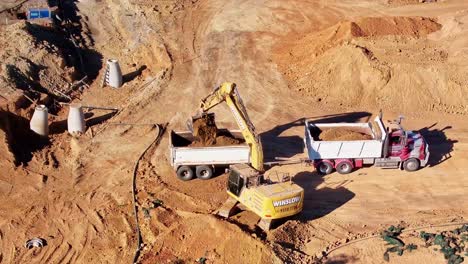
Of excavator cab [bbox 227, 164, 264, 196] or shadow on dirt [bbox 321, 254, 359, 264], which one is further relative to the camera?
excavator cab [bbox 227, 164, 264, 196]

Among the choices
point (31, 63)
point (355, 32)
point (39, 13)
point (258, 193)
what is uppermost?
point (39, 13)

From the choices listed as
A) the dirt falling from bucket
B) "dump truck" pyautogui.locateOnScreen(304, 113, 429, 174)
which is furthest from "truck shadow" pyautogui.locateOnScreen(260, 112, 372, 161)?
the dirt falling from bucket

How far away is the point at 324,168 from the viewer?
24125 mm

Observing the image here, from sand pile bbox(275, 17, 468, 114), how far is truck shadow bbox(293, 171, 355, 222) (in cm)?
631

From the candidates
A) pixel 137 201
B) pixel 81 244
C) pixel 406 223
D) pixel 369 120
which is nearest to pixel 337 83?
pixel 369 120

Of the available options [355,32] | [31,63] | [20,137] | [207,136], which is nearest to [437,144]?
[355,32]

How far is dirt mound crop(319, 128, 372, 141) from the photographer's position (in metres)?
24.2

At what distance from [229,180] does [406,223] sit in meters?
5.99

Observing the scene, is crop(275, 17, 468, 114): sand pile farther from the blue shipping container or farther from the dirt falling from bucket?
the blue shipping container

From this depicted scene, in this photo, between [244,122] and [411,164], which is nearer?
[244,122]

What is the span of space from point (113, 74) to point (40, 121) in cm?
533

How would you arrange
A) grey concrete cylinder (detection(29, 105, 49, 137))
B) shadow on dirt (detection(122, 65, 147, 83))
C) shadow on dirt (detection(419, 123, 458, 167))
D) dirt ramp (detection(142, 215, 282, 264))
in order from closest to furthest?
1. dirt ramp (detection(142, 215, 282, 264))
2. shadow on dirt (detection(419, 123, 458, 167))
3. grey concrete cylinder (detection(29, 105, 49, 137))
4. shadow on dirt (detection(122, 65, 147, 83))

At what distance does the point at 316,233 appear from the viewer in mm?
20875

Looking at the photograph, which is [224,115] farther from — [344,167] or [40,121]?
[40,121]
